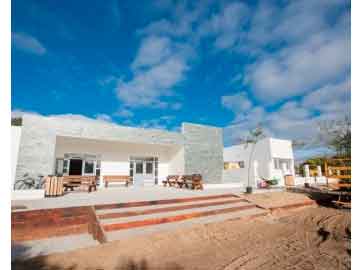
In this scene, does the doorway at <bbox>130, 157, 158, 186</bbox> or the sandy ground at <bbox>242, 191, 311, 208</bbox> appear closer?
the sandy ground at <bbox>242, 191, 311, 208</bbox>

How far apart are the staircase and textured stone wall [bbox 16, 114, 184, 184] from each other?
17.1ft

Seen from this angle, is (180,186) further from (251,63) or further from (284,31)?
(251,63)

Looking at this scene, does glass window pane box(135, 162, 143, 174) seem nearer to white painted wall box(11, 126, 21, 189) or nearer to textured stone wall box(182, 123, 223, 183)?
textured stone wall box(182, 123, 223, 183)

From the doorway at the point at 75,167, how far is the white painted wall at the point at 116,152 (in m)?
0.60

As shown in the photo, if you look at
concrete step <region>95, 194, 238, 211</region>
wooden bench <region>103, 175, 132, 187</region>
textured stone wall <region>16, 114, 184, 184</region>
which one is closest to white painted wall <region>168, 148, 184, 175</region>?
wooden bench <region>103, 175, 132, 187</region>

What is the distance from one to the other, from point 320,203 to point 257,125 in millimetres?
6441

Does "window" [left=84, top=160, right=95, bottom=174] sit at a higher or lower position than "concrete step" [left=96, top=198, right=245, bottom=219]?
higher

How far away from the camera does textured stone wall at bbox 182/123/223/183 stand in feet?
43.2

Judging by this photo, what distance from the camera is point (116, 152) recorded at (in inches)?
507

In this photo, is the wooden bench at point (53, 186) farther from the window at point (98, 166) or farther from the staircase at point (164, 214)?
the window at point (98, 166)

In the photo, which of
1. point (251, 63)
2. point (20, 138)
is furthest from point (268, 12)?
point (20, 138)

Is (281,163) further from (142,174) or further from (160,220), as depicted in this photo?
(160,220)

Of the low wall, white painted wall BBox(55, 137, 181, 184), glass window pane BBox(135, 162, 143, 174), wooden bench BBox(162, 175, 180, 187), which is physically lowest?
wooden bench BBox(162, 175, 180, 187)

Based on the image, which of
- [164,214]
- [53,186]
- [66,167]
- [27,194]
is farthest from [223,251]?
[66,167]
